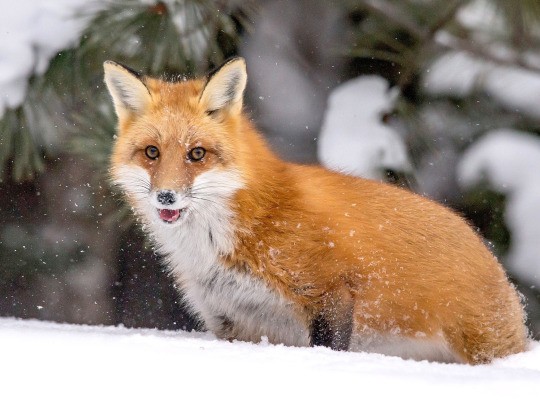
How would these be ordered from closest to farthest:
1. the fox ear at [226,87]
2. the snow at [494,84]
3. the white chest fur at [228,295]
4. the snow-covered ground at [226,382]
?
1. the snow-covered ground at [226,382]
2. the white chest fur at [228,295]
3. the fox ear at [226,87]
4. the snow at [494,84]

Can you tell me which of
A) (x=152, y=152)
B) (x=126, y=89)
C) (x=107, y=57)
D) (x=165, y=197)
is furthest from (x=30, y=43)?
(x=165, y=197)

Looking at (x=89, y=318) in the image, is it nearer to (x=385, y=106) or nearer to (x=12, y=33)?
(x=12, y=33)

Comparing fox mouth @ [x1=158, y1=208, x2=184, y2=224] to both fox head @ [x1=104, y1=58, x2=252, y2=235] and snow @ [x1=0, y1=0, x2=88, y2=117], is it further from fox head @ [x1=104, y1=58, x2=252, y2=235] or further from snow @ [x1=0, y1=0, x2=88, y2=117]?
snow @ [x1=0, y1=0, x2=88, y2=117]

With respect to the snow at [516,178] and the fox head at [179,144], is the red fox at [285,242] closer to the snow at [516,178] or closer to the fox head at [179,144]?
the fox head at [179,144]

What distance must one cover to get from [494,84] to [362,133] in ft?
2.18

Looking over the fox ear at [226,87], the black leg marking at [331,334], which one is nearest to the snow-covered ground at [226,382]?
the black leg marking at [331,334]

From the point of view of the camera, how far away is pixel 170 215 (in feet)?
8.08

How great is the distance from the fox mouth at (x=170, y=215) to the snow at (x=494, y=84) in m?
1.47

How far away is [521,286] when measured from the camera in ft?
12.1

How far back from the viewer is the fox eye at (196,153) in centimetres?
252

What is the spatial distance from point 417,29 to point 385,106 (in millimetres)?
440

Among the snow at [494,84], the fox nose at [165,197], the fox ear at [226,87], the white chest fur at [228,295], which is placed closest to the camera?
the fox nose at [165,197]

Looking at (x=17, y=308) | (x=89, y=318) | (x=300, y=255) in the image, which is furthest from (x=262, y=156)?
(x=17, y=308)

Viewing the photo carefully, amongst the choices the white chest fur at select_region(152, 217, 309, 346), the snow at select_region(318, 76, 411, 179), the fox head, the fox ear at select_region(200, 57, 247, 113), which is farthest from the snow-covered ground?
the snow at select_region(318, 76, 411, 179)
